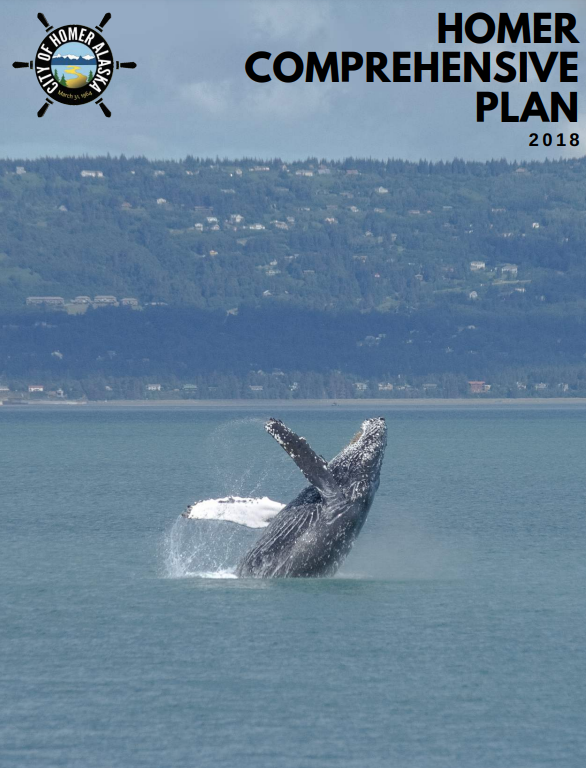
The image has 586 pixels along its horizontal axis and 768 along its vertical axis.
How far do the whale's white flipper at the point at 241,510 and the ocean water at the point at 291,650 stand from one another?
175 centimetres

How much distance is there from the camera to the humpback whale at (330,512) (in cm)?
3312

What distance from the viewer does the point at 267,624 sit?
32.0 meters

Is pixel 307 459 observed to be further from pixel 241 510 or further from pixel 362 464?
pixel 241 510

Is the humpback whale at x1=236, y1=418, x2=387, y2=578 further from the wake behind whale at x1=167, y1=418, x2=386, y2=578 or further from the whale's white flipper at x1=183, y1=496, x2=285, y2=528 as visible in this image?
the whale's white flipper at x1=183, y1=496, x2=285, y2=528

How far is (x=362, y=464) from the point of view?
33.4 metres

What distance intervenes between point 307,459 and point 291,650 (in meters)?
4.09

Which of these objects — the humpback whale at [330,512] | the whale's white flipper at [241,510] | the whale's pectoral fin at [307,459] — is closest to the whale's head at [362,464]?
the humpback whale at [330,512]

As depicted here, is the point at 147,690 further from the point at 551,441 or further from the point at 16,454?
the point at 551,441

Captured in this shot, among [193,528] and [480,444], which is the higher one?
[193,528]

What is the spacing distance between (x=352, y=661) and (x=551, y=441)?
5193 inches

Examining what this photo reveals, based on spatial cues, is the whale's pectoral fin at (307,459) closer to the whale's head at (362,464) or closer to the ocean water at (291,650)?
the whale's head at (362,464)

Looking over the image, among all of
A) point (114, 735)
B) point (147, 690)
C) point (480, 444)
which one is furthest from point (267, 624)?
point (480, 444)

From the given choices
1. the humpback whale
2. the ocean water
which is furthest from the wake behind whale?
the ocean water

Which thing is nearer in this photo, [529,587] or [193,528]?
[529,587]
